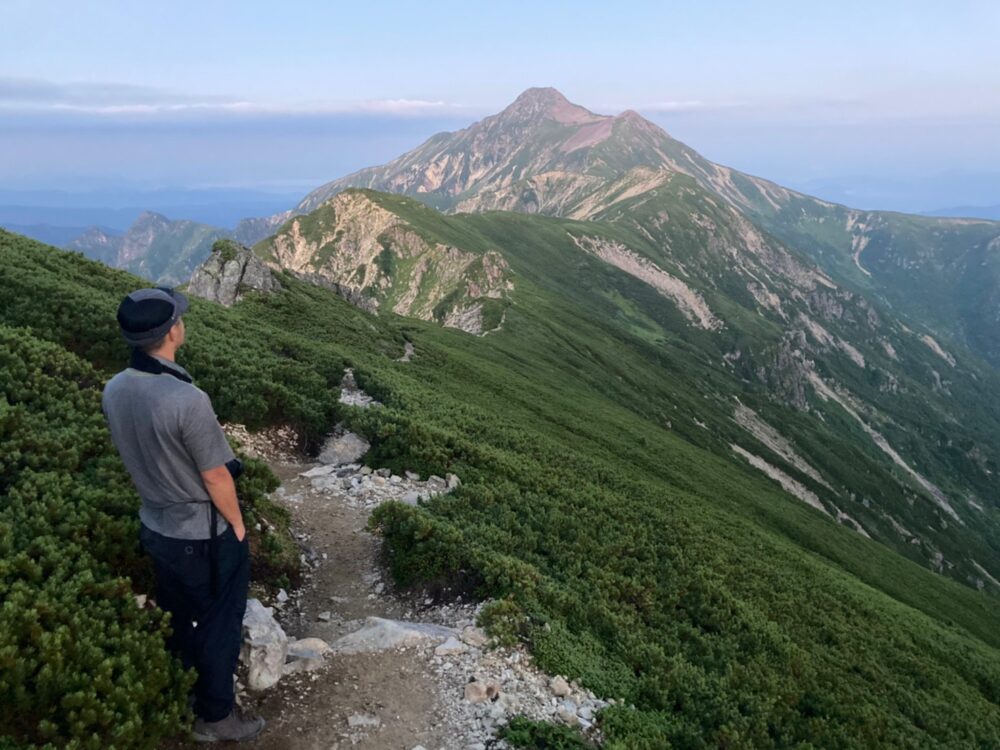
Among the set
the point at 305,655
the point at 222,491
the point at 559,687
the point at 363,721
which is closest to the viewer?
the point at 222,491

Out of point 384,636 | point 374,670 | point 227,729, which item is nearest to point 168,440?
point 227,729

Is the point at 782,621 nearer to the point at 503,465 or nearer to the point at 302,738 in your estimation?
the point at 503,465

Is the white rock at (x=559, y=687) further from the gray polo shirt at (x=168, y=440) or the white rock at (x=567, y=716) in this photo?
the gray polo shirt at (x=168, y=440)

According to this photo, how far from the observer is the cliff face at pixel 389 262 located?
124625 millimetres

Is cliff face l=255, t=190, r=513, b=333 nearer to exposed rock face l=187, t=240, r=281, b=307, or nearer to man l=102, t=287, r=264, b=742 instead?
exposed rock face l=187, t=240, r=281, b=307

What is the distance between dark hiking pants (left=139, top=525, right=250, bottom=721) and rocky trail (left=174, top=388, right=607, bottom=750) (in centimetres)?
80

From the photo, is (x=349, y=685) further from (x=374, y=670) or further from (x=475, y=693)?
(x=475, y=693)

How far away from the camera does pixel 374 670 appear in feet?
32.8

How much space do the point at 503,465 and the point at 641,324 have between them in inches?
6388

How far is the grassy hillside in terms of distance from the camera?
505 inches

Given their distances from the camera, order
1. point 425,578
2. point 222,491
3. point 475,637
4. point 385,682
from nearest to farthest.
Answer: point 222,491, point 385,682, point 475,637, point 425,578

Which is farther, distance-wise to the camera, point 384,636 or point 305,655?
point 384,636

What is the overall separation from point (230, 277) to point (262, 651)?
47.3 meters

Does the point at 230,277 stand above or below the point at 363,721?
above
